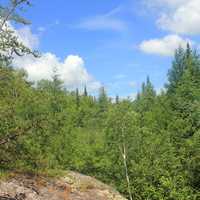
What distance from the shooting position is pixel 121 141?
35062mm

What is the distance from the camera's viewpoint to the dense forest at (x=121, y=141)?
10.6m

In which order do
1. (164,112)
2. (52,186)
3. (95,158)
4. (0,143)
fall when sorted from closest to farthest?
(0,143)
(52,186)
(95,158)
(164,112)

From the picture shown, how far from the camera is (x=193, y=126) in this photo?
4044 centimetres

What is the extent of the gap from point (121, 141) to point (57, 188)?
16.5 meters

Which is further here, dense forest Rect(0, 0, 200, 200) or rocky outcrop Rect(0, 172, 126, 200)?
rocky outcrop Rect(0, 172, 126, 200)

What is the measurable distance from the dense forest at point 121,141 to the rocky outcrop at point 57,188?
0.63m

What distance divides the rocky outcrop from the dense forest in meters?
0.63

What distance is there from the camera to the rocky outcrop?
57.0 ft

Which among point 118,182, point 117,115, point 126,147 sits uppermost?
point 117,115

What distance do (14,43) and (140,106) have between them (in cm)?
6399

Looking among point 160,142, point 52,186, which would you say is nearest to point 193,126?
point 160,142

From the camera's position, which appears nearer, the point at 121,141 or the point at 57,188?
the point at 57,188

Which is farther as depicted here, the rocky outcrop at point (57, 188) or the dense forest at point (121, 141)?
the rocky outcrop at point (57, 188)

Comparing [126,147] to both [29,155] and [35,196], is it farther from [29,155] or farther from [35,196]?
[29,155]
